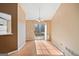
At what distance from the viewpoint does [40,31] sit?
2.77 m

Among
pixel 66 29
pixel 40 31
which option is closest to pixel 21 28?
pixel 40 31

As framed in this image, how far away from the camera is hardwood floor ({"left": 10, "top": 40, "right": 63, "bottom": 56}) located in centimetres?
258

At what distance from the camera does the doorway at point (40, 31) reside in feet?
9.08

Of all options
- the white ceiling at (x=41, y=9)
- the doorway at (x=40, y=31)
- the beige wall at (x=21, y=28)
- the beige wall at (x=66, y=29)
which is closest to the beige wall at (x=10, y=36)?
the beige wall at (x=21, y=28)

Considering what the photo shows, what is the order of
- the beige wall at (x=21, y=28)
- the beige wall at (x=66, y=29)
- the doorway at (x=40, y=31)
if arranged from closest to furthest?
the beige wall at (x=66, y=29)
the beige wall at (x=21, y=28)
the doorway at (x=40, y=31)

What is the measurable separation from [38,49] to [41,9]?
82 cm

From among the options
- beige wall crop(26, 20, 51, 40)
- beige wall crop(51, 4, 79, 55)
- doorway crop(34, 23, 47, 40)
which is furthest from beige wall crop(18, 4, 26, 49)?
beige wall crop(51, 4, 79, 55)

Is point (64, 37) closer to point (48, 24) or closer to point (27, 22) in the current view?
point (48, 24)

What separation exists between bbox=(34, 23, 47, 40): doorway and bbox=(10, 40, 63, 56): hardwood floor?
87mm

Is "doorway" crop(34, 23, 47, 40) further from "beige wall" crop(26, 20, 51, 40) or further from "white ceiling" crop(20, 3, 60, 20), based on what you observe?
"white ceiling" crop(20, 3, 60, 20)

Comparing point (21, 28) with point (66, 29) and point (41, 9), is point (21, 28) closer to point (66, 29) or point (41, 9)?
point (41, 9)

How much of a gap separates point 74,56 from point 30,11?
124 cm

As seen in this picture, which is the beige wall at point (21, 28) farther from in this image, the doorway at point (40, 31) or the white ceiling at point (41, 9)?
the doorway at point (40, 31)

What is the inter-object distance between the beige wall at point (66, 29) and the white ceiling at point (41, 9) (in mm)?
113
